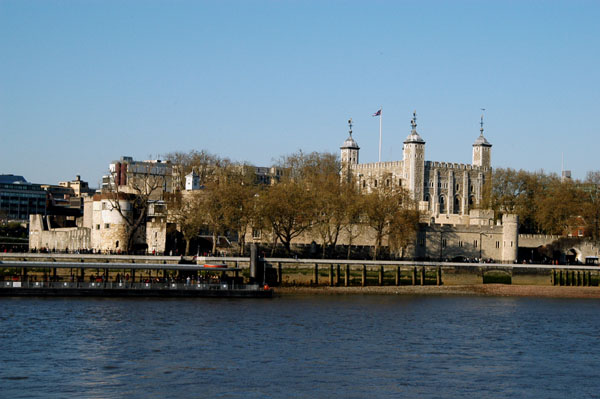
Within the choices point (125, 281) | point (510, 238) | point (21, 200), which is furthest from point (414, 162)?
point (21, 200)

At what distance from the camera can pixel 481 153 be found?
464 ft

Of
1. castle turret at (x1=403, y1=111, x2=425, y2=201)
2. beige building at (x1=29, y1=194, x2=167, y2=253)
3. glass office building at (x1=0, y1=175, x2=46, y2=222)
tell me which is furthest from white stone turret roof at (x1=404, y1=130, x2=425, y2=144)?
glass office building at (x1=0, y1=175, x2=46, y2=222)

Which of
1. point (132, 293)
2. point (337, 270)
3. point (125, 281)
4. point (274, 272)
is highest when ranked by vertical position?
point (337, 270)

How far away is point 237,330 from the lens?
53594mm

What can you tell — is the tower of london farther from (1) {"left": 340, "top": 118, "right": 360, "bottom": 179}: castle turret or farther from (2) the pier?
(2) the pier

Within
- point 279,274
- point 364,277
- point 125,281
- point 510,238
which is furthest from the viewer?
point 510,238

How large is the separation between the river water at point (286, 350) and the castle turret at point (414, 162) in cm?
6267

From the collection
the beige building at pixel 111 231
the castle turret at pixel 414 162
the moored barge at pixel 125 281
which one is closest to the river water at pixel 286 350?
the moored barge at pixel 125 281

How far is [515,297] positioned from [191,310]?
1266 inches

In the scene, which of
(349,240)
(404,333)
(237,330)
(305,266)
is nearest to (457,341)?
(404,333)

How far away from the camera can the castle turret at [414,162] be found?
434 feet

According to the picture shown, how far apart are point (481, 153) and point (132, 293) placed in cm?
8103

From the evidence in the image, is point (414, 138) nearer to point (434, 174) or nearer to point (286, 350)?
point (434, 174)

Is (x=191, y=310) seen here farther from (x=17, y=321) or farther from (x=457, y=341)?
(x=457, y=341)
